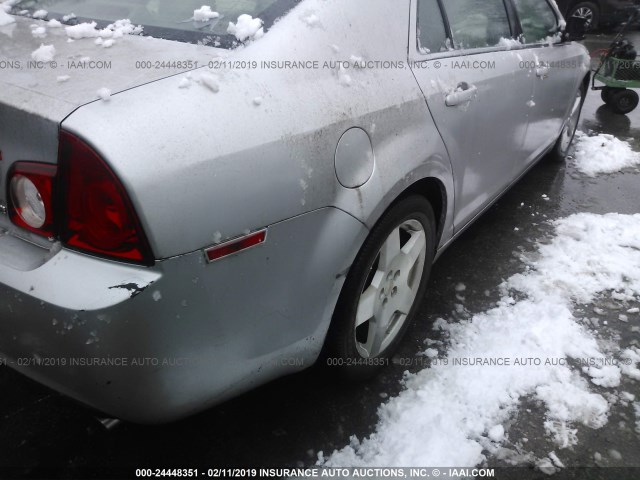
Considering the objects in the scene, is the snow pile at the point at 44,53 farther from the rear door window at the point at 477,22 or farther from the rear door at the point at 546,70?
the rear door at the point at 546,70

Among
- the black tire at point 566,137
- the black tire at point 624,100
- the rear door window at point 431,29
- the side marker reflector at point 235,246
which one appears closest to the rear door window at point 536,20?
the black tire at point 566,137

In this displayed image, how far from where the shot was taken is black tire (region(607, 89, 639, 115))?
5.84m

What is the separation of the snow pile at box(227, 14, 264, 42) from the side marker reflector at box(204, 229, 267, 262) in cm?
58

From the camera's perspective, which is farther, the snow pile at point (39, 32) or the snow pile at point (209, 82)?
the snow pile at point (39, 32)

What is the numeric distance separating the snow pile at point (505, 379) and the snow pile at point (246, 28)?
4.70 feet

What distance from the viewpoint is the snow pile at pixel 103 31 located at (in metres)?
1.61

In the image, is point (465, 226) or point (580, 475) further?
point (465, 226)

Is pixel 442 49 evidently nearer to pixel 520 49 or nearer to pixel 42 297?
pixel 520 49

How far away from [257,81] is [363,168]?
431 millimetres

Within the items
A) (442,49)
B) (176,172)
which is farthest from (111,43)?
(442,49)

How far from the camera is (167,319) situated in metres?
1.22

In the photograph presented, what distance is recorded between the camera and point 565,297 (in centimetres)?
267

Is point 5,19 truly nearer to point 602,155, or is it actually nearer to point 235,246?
point 235,246

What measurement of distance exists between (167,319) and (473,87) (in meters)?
1.62
